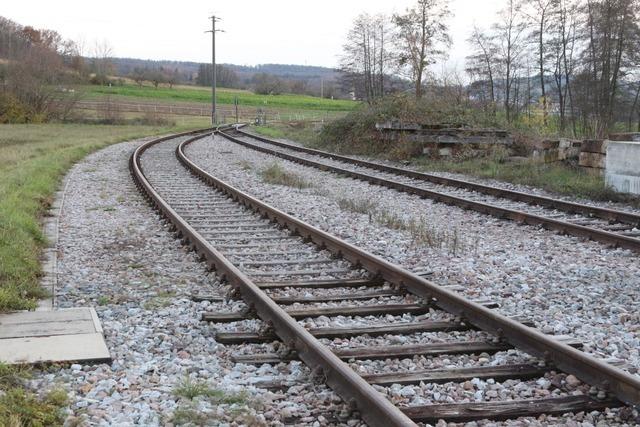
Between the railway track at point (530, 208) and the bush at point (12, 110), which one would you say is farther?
the bush at point (12, 110)

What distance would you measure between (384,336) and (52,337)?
95.8 inches

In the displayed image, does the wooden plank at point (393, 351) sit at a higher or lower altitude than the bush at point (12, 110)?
lower

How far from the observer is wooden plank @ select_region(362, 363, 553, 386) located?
427 centimetres

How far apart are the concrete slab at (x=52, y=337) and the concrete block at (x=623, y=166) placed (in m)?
10.1

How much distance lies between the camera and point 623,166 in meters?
12.8

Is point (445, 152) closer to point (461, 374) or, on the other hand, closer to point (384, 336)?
point (384, 336)

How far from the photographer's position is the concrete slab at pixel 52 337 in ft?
15.4

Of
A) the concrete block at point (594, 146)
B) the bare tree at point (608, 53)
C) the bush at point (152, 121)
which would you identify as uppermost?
the bare tree at point (608, 53)

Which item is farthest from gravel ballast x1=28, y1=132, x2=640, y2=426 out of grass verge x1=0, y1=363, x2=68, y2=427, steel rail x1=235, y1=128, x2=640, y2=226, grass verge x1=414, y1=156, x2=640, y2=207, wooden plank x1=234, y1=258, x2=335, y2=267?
grass verge x1=414, y1=156, x2=640, y2=207

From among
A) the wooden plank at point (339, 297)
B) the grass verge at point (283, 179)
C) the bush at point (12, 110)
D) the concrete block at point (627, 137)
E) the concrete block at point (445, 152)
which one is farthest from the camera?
the bush at point (12, 110)

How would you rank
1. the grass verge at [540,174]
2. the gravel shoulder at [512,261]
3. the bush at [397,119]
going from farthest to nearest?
the bush at [397,119] < the grass verge at [540,174] < the gravel shoulder at [512,261]

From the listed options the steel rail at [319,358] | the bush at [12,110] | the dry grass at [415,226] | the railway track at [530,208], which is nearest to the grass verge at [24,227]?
the steel rail at [319,358]

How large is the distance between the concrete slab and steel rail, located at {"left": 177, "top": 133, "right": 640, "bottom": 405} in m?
2.67

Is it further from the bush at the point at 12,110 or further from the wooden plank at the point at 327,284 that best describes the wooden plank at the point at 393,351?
the bush at the point at 12,110
